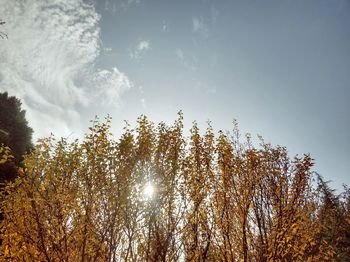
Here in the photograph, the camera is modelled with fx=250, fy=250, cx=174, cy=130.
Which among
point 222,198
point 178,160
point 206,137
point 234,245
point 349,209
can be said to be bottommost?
point 234,245

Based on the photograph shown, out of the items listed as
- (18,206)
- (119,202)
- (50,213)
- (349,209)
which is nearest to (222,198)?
(119,202)

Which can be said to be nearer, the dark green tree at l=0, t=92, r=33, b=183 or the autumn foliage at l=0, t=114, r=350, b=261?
the autumn foliage at l=0, t=114, r=350, b=261

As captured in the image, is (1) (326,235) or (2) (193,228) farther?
(1) (326,235)

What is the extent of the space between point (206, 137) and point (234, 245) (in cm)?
425

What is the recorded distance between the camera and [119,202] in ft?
26.8

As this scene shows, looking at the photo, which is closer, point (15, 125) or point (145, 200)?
point (145, 200)

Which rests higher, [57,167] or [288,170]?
[288,170]

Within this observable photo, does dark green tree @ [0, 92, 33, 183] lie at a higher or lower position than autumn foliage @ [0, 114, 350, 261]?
higher

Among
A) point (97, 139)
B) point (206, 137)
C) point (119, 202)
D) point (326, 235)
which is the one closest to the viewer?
point (119, 202)

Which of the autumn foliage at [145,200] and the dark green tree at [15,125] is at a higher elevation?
the dark green tree at [15,125]

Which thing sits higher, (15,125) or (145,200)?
(15,125)

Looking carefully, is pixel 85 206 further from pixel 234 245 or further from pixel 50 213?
pixel 234 245

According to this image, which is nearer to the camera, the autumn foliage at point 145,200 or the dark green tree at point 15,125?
the autumn foliage at point 145,200

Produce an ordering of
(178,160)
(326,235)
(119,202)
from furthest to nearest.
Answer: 1. (326,235)
2. (178,160)
3. (119,202)
